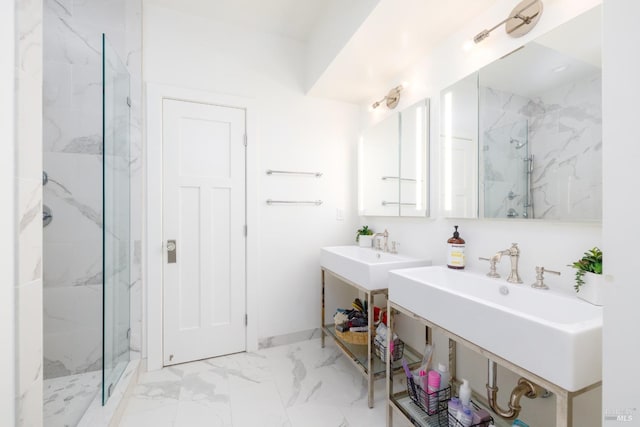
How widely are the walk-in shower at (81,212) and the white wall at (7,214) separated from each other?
87cm

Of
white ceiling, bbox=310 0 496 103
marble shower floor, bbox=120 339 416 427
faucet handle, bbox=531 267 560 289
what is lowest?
marble shower floor, bbox=120 339 416 427

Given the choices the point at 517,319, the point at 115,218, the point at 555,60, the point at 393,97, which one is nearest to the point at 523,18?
the point at 555,60

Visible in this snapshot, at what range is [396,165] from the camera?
213 cm

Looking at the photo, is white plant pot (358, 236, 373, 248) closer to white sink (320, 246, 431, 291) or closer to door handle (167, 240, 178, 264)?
white sink (320, 246, 431, 291)

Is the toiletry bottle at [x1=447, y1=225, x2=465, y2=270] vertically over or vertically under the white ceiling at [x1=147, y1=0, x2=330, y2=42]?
under

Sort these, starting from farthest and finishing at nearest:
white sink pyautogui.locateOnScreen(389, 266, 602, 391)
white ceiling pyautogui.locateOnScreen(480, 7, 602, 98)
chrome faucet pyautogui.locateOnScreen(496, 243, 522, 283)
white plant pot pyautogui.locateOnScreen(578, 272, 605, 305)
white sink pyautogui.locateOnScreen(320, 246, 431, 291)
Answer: white sink pyautogui.locateOnScreen(320, 246, 431, 291) → chrome faucet pyautogui.locateOnScreen(496, 243, 522, 283) → white ceiling pyautogui.locateOnScreen(480, 7, 602, 98) → white plant pot pyautogui.locateOnScreen(578, 272, 605, 305) → white sink pyautogui.locateOnScreen(389, 266, 602, 391)

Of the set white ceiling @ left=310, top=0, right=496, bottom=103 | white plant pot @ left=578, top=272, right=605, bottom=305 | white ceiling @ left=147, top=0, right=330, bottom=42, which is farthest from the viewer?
white ceiling @ left=147, top=0, right=330, bottom=42

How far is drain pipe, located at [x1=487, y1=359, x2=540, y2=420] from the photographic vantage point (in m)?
1.10

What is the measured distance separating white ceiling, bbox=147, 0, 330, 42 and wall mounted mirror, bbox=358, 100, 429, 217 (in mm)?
992

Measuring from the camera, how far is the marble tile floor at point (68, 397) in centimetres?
131

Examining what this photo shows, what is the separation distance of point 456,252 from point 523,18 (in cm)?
114

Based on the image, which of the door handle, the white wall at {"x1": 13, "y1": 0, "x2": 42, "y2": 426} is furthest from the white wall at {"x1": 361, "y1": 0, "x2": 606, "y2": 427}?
the white wall at {"x1": 13, "y1": 0, "x2": 42, "y2": 426}

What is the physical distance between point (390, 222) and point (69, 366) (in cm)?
237

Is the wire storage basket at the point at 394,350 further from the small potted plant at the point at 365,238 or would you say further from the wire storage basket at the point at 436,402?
the small potted plant at the point at 365,238
